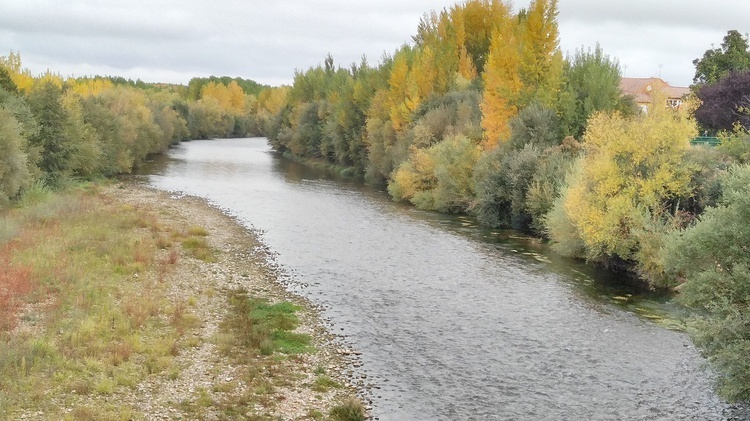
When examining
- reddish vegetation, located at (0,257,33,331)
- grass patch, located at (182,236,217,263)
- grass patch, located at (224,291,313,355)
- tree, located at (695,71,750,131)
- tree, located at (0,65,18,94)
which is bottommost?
grass patch, located at (224,291,313,355)

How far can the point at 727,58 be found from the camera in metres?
85.1

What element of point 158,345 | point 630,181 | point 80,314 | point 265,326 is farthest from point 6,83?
point 630,181

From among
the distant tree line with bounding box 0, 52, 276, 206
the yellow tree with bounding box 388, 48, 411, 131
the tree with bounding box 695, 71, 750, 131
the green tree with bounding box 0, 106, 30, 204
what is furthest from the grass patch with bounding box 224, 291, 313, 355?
the tree with bounding box 695, 71, 750, 131

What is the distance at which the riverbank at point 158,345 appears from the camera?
17.8 meters

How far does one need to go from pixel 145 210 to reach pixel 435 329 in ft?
103

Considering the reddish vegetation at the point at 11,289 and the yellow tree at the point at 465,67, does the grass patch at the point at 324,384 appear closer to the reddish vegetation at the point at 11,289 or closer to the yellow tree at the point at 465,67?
the reddish vegetation at the point at 11,289

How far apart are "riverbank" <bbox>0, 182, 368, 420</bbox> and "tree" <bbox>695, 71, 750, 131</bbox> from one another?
5389 centimetres

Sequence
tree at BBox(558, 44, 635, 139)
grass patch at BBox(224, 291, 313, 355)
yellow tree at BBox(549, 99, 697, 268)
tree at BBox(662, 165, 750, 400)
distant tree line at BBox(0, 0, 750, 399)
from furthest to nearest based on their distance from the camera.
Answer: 1. tree at BBox(558, 44, 635, 139)
2. yellow tree at BBox(549, 99, 697, 268)
3. grass patch at BBox(224, 291, 313, 355)
4. distant tree line at BBox(0, 0, 750, 399)
5. tree at BBox(662, 165, 750, 400)

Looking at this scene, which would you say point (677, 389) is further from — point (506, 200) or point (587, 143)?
point (506, 200)

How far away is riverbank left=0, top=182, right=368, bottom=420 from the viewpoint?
58.5 feet

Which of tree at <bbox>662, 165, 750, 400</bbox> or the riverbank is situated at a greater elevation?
tree at <bbox>662, 165, 750, 400</bbox>

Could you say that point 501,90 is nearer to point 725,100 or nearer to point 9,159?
point 725,100

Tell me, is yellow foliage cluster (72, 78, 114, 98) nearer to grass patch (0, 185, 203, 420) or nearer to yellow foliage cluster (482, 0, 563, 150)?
grass patch (0, 185, 203, 420)

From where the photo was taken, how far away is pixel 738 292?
17562mm
